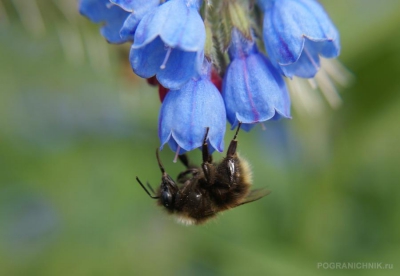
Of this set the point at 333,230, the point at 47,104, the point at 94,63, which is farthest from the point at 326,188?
the point at 47,104

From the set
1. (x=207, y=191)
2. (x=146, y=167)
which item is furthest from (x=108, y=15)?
(x=146, y=167)

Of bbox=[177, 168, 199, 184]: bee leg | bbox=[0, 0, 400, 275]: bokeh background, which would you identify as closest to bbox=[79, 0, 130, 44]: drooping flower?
bbox=[177, 168, 199, 184]: bee leg

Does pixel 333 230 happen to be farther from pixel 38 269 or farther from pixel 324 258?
pixel 38 269

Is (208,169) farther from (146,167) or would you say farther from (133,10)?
(146,167)

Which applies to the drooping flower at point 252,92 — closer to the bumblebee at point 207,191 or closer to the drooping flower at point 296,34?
the drooping flower at point 296,34

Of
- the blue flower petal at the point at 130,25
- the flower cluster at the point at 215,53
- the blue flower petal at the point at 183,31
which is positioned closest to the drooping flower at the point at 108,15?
the flower cluster at the point at 215,53

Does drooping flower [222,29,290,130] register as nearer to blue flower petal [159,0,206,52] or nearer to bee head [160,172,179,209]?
blue flower petal [159,0,206,52]
